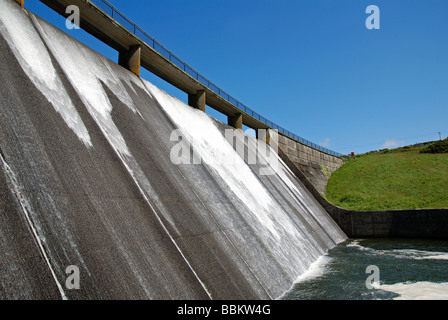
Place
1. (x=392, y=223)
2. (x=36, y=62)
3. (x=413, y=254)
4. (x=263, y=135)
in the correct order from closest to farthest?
(x=36, y=62)
(x=413, y=254)
(x=392, y=223)
(x=263, y=135)

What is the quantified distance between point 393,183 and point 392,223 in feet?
32.3

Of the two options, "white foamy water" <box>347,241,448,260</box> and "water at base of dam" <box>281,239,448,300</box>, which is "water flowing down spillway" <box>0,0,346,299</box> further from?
"white foamy water" <box>347,241,448,260</box>

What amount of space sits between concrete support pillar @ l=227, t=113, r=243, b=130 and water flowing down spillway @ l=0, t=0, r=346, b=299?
1253 cm

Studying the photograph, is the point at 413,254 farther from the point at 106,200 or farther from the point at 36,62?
the point at 36,62

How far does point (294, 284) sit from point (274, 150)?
1943 cm

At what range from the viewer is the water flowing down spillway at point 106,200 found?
4.04m

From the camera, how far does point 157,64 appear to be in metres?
16.0

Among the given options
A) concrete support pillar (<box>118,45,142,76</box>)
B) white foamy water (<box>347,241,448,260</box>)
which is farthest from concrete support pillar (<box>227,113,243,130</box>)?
white foamy water (<box>347,241,448,260</box>)

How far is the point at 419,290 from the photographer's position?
8.21 metres

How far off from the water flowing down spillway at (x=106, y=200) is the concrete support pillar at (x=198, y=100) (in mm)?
7323

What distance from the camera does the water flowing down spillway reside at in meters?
4.04

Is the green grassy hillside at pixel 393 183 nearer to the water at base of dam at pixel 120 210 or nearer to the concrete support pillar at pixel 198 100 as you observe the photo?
the water at base of dam at pixel 120 210

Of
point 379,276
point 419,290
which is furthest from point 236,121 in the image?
point 419,290
